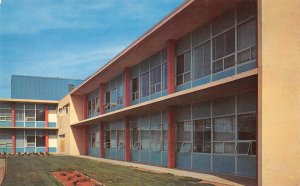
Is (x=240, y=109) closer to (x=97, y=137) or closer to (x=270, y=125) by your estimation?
(x=270, y=125)

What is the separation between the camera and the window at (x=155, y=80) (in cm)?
2400

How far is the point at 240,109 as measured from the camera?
1555 cm

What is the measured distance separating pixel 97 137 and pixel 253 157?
26.9m

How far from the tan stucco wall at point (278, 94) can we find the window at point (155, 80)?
12.1 meters

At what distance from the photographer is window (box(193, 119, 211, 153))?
18.1 meters

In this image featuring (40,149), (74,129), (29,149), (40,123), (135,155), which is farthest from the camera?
(40,149)

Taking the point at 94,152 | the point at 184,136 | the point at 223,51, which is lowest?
the point at 94,152

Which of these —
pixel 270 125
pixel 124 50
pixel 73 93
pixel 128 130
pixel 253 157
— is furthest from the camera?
pixel 73 93

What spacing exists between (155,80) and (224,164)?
946 centimetres

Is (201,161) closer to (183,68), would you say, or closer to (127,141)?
(183,68)

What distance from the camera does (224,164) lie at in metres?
16.6

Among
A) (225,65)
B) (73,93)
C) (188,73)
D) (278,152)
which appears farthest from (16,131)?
(278,152)

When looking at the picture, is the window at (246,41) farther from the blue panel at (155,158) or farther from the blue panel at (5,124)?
the blue panel at (5,124)

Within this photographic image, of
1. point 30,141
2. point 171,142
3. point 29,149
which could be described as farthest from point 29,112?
point 171,142
